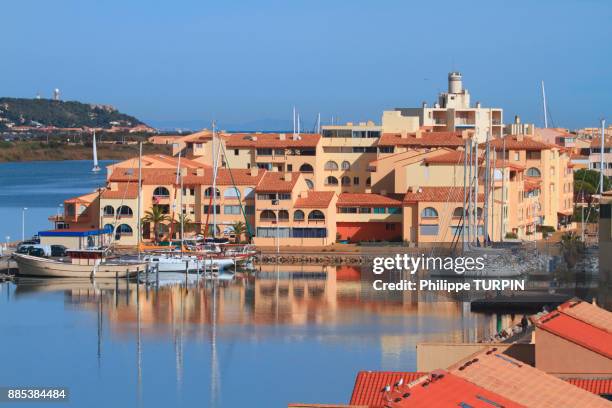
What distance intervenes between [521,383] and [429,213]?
2522 cm

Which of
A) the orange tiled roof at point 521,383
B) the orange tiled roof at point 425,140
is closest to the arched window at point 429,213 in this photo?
the orange tiled roof at point 425,140

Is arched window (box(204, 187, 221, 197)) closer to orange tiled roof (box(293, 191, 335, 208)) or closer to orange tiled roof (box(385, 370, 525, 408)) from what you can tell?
orange tiled roof (box(293, 191, 335, 208))

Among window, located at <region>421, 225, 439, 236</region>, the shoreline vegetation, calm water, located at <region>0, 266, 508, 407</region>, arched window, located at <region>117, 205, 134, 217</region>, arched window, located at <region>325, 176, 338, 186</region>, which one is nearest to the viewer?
calm water, located at <region>0, 266, 508, 407</region>

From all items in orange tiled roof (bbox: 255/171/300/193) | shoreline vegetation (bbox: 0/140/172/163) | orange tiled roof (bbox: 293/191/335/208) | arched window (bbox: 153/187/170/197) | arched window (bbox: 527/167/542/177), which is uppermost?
shoreline vegetation (bbox: 0/140/172/163)

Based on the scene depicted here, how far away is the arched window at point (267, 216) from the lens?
1500 inches

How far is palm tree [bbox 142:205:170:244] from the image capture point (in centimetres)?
3841

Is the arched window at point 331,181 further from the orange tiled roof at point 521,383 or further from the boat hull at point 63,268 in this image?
the orange tiled roof at point 521,383

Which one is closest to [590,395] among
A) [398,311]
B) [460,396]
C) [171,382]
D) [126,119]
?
[460,396]

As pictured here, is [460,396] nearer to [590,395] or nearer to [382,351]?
[590,395]

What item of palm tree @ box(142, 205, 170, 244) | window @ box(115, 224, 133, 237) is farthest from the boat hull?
palm tree @ box(142, 205, 170, 244)

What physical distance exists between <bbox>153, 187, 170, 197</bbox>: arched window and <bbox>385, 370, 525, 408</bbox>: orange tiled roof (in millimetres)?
28328

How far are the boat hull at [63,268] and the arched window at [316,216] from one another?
18.5 ft

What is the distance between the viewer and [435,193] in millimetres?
37438

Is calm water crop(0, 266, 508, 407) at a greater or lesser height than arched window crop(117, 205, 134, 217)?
lesser
